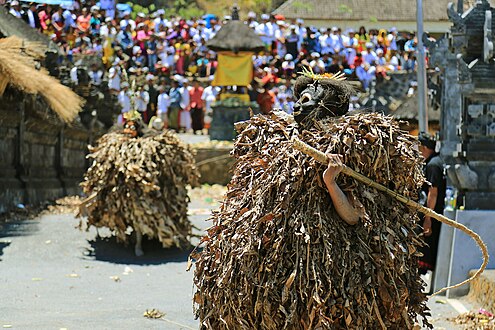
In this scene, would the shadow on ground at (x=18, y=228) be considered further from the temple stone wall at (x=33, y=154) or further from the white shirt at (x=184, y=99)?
the white shirt at (x=184, y=99)

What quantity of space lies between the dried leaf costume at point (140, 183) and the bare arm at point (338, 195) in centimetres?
712

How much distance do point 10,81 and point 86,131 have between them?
7564 mm

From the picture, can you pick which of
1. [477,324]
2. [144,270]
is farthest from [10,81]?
[477,324]

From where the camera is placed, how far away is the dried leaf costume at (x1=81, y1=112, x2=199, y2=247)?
39.2ft

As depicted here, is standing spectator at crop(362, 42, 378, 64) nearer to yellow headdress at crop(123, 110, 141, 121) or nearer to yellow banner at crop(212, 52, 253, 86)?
yellow banner at crop(212, 52, 253, 86)

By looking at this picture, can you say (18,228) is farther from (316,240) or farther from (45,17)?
(45,17)

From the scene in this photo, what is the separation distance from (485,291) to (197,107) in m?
24.1

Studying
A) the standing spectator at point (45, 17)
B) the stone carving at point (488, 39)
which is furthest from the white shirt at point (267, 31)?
the stone carving at point (488, 39)

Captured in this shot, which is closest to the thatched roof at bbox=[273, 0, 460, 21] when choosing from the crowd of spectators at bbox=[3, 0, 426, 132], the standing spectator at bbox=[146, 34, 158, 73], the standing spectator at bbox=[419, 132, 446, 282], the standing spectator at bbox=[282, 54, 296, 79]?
the crowd of spectators at bbox=[3, 0, 426, 132]

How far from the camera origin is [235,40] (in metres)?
29.7

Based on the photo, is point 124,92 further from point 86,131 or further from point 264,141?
point 264,141

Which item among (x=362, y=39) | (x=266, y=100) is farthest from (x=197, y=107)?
(x=362, y=39)

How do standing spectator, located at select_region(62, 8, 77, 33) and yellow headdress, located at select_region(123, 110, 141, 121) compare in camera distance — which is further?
standing spectator, located at select_region(62, 8, 77, 33)

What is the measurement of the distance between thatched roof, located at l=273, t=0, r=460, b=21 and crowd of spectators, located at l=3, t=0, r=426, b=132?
9139 mm
